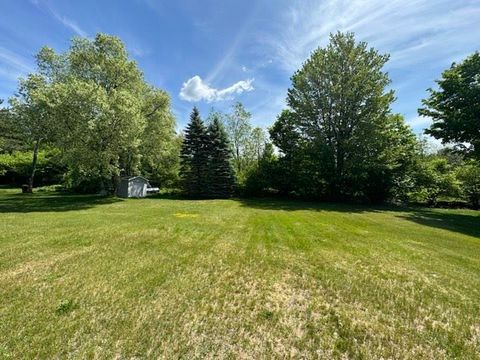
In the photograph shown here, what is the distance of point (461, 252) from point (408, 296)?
5.44 meters

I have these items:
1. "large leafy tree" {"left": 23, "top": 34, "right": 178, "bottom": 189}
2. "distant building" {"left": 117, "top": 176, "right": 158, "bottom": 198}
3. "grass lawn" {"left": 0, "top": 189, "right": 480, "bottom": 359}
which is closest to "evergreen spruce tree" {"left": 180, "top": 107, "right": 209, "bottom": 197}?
"large leafy tree" {"left": 23, "top": 34, "right": 178, "bottom": 189}

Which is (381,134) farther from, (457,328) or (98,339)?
(98,339)

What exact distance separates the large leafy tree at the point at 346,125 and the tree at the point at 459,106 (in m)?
5.32

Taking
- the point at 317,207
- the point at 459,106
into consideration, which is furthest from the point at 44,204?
the point at 459,106

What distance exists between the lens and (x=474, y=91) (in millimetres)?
17922

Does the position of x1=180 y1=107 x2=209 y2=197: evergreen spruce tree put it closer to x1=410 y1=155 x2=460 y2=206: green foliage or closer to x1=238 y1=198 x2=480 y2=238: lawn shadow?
x1=238 y1=198 x2=480 y2=238: lawn shadow

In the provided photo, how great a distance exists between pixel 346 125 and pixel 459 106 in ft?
32.2

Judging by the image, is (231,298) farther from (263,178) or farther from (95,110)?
(263,178)

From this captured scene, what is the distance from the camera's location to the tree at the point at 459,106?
18172 mm

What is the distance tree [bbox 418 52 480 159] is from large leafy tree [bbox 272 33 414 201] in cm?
532

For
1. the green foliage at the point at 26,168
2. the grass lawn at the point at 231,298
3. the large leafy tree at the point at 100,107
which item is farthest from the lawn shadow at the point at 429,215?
the green foliage at the point at 26,168

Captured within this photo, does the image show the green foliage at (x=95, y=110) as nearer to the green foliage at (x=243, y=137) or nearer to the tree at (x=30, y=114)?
the tree at (x=30, y=114)

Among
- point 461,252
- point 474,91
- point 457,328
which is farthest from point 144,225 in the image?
point 474,91

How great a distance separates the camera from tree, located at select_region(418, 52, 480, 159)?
1817cm
